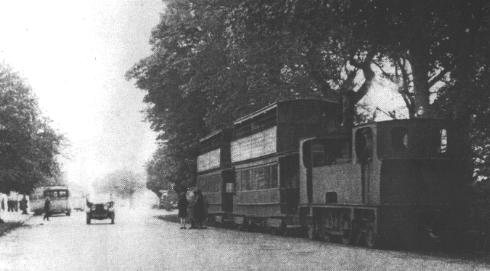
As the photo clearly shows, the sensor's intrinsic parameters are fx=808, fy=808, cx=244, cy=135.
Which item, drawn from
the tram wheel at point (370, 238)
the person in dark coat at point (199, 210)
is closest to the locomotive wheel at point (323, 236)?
the tram wheel at point (370, 238)

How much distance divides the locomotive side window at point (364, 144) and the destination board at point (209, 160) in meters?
17.5

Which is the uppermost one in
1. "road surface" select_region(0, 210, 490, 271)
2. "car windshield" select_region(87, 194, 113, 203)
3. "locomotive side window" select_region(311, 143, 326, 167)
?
"locomotive side window" select_region(311, 143, 326, 167)

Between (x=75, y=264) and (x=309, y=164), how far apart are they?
10.1m

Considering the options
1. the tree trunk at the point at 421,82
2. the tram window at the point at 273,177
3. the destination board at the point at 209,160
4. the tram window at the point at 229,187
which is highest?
the tree trunk at the point at 421,82

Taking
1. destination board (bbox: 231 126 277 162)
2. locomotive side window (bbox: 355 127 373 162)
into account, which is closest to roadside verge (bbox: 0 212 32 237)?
destination board (bbox: 231 126 277 162)

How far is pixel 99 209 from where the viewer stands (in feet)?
137

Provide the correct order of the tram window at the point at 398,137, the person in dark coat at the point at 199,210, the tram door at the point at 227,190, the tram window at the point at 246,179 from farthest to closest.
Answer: the tram door at the point at 227,190 < the person in dark coat at the point at 199,210 < the tram window at the point at 246,179 < the tram window at the point at 398,137

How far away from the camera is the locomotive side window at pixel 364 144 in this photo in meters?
19.3

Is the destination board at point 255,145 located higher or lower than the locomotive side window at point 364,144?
higher

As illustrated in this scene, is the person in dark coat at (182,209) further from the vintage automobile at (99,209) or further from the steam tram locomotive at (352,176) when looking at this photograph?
the vintage automobile at (99,209)

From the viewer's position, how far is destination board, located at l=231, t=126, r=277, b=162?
27.2 m

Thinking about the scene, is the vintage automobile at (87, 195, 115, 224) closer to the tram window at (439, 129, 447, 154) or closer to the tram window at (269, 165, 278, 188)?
the tram window at (269, 165, 278, 188)

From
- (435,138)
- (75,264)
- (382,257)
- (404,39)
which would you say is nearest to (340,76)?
(404,39)

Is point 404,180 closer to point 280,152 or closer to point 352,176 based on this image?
point 352,176
